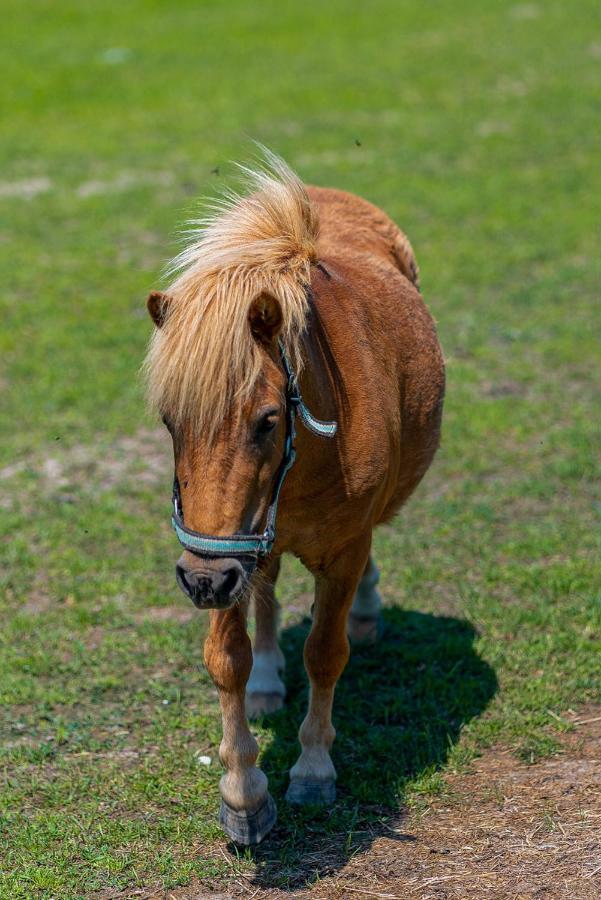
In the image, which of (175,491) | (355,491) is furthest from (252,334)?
(355,491)

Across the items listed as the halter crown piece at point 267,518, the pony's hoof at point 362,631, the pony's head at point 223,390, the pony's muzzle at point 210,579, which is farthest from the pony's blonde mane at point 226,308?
the pony's hoof at point 362,631

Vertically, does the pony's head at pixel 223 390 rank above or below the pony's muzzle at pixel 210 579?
above

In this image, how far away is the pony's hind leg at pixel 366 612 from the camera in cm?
508

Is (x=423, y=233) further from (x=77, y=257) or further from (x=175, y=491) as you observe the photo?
(x=175, y=491)

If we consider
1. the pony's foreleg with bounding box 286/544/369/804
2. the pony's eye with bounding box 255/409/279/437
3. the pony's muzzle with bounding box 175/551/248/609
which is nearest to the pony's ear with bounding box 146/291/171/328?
the pony's eye with bounding box 255/409/279/437

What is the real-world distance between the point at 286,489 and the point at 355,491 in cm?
31

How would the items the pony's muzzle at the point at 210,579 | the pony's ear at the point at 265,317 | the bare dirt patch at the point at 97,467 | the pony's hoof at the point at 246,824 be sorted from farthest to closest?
the bare dirt patch at the point at 97,467 < the pony's hoof at the point at 246,824 < the pony's ear at the point at 265,317 < the pony's muzzle at the point at 210,579

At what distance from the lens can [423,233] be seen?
10617 mm

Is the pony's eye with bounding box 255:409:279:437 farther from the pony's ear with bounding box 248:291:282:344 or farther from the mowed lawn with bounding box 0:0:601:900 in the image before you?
the mowed lawn with bounding box 0:0:601:900

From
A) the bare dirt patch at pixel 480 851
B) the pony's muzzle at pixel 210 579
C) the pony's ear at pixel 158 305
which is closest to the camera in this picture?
the pony's muzzle at pixel 210 579

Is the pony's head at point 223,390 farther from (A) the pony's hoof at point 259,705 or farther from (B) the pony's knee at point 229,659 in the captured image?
(A) the pony's hoof at point 259,705

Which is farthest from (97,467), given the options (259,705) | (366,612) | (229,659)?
(229,659)

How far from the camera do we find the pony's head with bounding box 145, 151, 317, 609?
3.16 metres

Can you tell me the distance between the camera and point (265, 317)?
3.28 m
